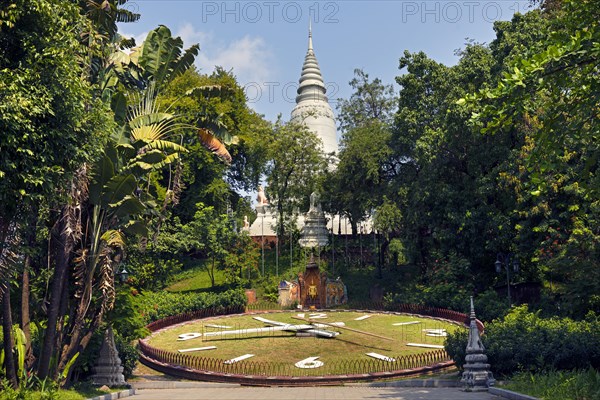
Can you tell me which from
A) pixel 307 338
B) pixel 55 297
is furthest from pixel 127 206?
pixel 307 338

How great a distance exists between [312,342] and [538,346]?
9734mm

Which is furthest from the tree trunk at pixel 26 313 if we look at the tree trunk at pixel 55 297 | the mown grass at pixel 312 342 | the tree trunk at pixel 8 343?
the mown grass at pixel 312 342

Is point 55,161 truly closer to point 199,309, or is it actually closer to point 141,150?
point 141,150

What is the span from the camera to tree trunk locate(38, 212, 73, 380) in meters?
13.4

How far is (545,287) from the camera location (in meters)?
25.4

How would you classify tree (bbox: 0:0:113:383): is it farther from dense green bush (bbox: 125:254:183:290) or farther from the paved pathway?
dense green bush (bbox: 125:254:183:290)

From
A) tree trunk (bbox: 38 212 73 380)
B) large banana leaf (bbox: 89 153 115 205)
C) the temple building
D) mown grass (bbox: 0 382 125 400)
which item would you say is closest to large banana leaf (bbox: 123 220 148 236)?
large banana leaf (bbox: 89 153 115 205)

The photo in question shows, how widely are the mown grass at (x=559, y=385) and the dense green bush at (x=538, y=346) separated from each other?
493 millimetres

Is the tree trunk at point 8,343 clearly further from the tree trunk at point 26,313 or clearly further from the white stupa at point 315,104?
the white stupa at point 315,104

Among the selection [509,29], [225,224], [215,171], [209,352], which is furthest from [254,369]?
[215,171]

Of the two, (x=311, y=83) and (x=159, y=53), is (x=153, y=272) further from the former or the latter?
(x=311, y=83)

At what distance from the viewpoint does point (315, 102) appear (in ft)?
215

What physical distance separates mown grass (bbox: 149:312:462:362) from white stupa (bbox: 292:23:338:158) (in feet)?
115

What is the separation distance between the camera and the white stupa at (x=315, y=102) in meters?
63.2
